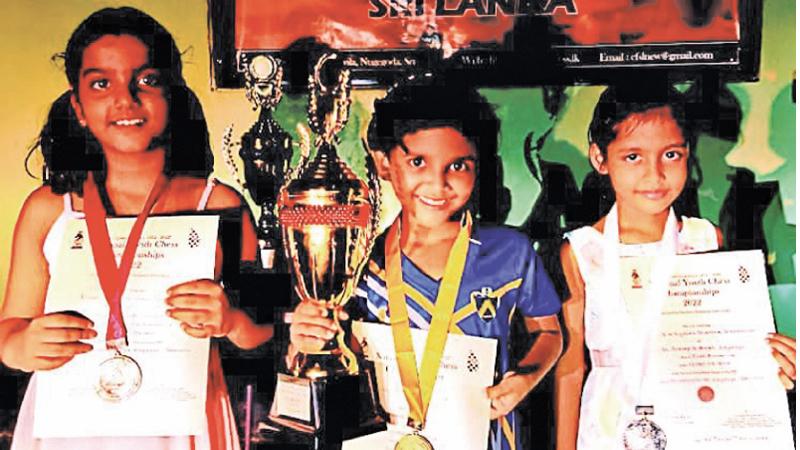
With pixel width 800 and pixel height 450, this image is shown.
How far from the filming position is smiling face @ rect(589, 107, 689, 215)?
233cm

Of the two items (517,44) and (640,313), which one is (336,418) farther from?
(517,44)

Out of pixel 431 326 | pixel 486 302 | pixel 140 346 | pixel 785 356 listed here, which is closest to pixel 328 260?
pixel 431 326

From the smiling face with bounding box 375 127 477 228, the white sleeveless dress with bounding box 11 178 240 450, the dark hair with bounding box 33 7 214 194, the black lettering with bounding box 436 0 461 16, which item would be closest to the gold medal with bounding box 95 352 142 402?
the white sleeveless dress with bounding box 11 178 240 450

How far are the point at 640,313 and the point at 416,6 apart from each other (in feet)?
3.19

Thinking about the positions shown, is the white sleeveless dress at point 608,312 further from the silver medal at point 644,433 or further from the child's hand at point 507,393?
the child's hand at point 507,393

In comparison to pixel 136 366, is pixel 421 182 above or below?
above

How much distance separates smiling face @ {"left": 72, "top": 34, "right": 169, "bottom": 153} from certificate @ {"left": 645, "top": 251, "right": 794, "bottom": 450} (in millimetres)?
1400

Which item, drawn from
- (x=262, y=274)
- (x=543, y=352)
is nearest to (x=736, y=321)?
(x=543, y=352)

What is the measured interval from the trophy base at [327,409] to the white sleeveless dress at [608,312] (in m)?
0.54

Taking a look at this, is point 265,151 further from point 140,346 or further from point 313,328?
point 140,346

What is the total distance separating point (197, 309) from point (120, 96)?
0.58 meters

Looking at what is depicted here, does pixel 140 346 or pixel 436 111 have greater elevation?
pixel 436 111

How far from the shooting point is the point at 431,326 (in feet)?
7.60

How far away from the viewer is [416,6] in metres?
2.39
